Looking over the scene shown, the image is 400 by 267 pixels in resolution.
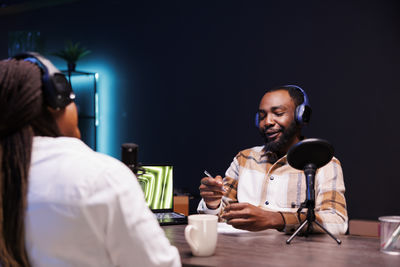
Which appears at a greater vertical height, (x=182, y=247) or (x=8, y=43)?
(x=8, y=43)

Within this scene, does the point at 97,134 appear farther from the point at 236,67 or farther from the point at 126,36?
the point at 236,67

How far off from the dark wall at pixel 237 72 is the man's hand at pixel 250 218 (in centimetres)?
222

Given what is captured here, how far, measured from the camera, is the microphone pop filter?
1.48 m

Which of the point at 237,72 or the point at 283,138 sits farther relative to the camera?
the point at 237,72

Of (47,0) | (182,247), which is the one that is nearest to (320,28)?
(182,247)

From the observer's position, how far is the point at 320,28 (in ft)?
12.0

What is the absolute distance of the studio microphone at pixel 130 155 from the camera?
1469 millimetres

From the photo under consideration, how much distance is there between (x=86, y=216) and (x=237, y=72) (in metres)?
3.48

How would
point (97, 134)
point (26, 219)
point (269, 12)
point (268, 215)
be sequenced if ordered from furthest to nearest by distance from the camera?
point (97, 134) < point (269, 12) < point (268, 215) < point (26, 219)

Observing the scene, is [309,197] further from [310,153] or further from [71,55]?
[71,55]

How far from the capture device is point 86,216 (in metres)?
0.79

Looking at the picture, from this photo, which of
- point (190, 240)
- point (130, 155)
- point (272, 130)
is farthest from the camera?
point (272, 130)

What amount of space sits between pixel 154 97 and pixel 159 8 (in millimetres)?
1024

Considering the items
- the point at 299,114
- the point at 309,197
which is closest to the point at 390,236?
the point at 309,197
